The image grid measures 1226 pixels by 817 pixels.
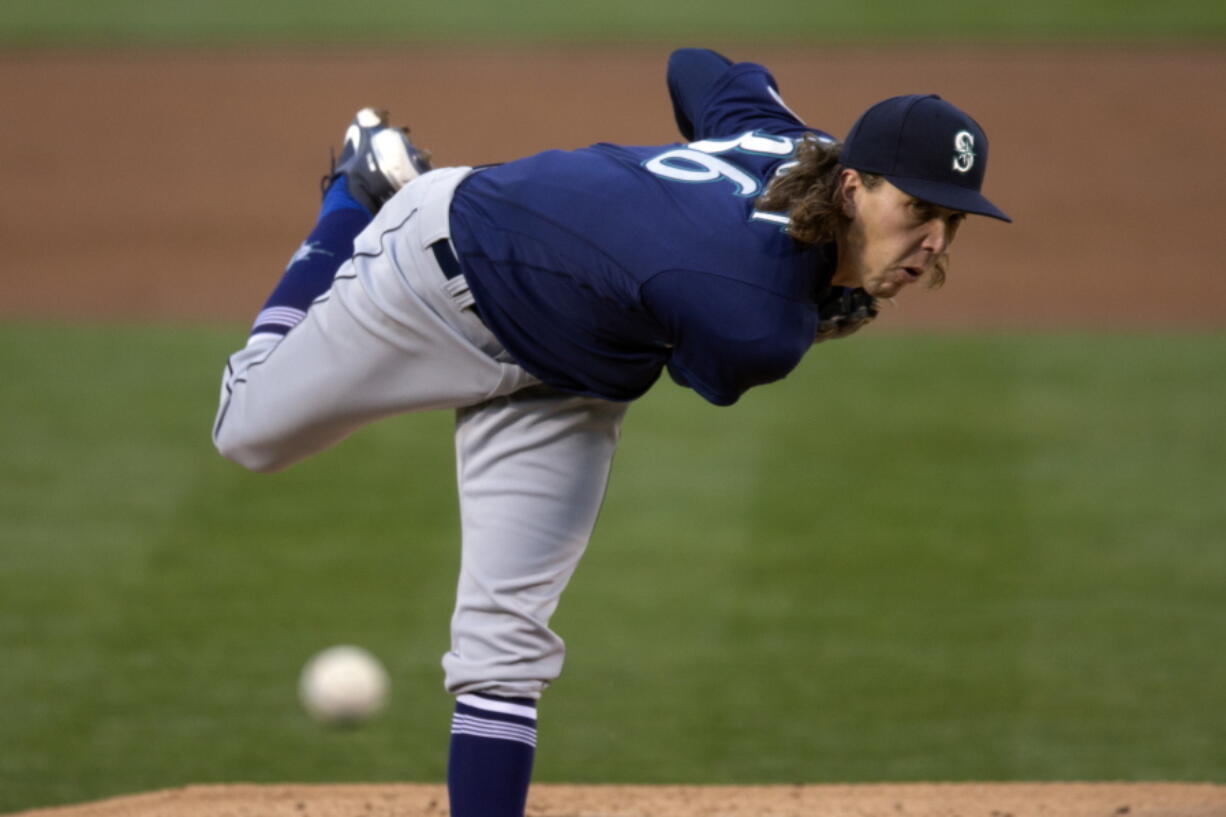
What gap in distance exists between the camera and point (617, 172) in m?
3.40

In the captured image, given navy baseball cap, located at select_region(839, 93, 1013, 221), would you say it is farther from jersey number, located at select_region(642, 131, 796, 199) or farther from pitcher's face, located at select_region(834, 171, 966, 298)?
jersey number, located at select_region(642, 131, 796, 199)

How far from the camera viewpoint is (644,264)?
3.22m

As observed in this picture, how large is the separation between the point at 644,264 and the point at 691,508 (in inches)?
162

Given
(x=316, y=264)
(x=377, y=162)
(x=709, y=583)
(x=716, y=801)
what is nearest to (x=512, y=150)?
(x=709, y=583)

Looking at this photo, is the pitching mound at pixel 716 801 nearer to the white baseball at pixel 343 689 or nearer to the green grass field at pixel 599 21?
the white baseball at pixel 343 689

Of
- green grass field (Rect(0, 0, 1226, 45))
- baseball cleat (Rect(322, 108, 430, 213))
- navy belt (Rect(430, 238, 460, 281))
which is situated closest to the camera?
navy belt (Rect(430, 238, 460, 281))

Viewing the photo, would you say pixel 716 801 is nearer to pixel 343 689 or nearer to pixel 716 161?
pixel 343 689

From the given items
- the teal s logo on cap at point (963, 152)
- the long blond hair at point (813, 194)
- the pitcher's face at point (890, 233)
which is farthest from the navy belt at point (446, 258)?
the teal s logo on cap at point (963, 152)

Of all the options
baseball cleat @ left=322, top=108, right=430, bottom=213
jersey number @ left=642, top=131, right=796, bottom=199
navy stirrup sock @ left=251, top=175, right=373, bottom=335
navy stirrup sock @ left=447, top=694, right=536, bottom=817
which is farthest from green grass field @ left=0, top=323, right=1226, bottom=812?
jersey number @ left=642, top=131, right=796, bottom=199

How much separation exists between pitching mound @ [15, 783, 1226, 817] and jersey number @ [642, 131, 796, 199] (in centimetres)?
179

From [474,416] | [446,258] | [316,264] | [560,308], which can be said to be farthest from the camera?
[316,264]

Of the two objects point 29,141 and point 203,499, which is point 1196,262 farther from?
point 29,141

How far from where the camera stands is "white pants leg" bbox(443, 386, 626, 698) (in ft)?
11.5

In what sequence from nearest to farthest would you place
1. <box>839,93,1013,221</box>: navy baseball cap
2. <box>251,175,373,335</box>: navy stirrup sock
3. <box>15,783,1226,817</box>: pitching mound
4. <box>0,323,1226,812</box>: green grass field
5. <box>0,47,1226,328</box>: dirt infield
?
1. <box>839,93,1013,221</box>: navy baseball cap
2. <box>251,175,373,335</box>: navy stirrup sock
3. <box>15,783,1226,817</box>: pitching mound
4. <box>0,323,1226,812</box>: green grass field
5. <box>0,47,1226,328</box>: dirt infield
